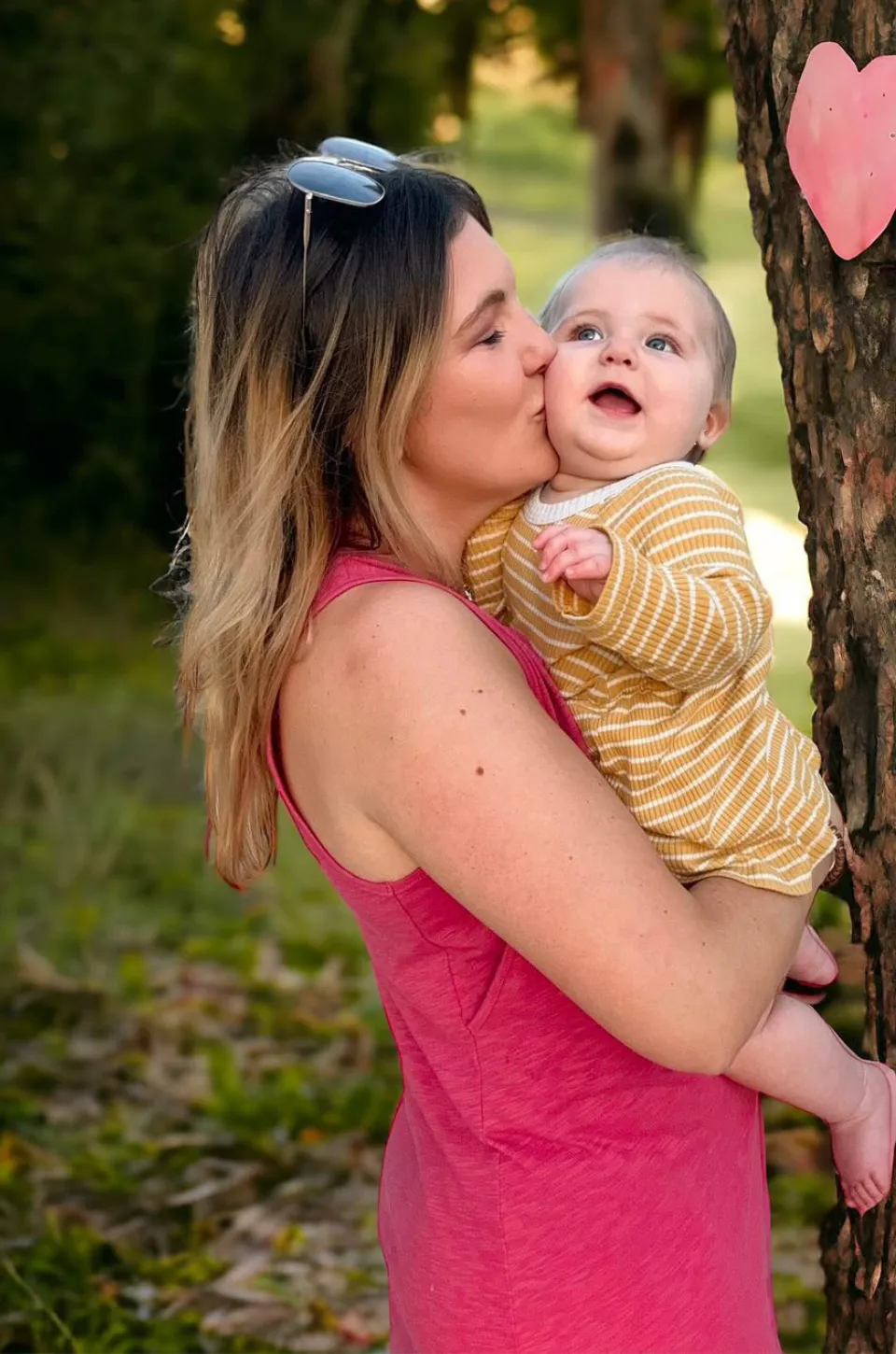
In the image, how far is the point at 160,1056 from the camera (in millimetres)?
4656

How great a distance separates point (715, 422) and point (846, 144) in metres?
0.42

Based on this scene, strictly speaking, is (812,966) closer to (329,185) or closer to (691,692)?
(691,692)

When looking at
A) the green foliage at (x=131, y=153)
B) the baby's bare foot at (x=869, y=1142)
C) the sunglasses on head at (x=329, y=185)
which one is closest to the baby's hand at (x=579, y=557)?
the sunglasses on head at (x=329, y=185)

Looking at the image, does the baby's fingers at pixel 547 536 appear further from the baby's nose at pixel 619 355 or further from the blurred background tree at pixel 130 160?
the blurred background tree at pixel 130 160

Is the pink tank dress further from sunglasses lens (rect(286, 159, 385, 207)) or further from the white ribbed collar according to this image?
sunglasses lens (rect(286, 159, 385, 207))

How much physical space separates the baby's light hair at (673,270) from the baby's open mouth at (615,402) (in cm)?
16

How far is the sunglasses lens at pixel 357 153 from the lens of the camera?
1873 mm

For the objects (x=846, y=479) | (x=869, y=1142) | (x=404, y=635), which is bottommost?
(x=869, y=1142)

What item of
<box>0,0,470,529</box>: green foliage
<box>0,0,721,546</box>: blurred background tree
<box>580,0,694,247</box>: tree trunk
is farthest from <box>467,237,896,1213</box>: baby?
<box>580,0,694,247</box>: tree trunk

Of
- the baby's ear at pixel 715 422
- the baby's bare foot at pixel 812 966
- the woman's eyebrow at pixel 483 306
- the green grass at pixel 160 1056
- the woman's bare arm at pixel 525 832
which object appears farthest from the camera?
the green grass at pixel 160 1056

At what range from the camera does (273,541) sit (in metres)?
1.77

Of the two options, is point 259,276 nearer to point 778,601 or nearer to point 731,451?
point 778,601

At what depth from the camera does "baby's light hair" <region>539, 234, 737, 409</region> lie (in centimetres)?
207

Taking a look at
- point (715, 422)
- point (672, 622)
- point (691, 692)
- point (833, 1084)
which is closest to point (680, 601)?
point (672, 622)
